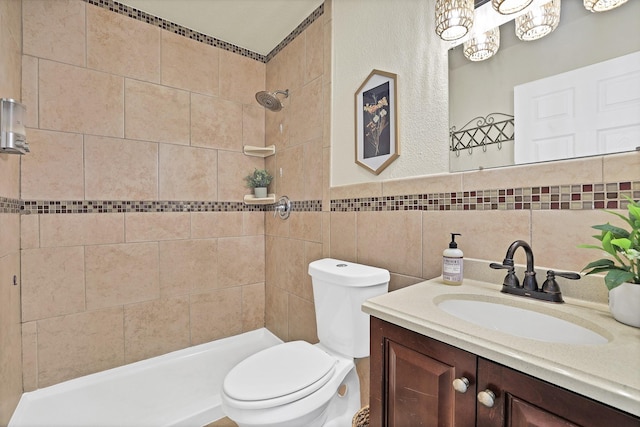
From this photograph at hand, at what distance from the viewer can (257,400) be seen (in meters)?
1.06

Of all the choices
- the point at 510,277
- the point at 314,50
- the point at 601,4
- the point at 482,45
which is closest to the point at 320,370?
the point at 510,277

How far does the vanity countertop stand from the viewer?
19.2 inches

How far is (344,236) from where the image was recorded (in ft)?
5.61

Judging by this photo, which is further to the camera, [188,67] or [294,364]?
[188,67]

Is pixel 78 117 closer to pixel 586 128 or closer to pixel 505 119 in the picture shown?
pixel 505 119

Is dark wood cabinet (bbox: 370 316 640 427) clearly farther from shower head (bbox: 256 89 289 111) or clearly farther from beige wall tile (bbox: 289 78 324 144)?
shower head (bbox: 256 89 289 111)

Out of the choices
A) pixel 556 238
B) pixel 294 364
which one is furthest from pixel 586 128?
pixel 294 364

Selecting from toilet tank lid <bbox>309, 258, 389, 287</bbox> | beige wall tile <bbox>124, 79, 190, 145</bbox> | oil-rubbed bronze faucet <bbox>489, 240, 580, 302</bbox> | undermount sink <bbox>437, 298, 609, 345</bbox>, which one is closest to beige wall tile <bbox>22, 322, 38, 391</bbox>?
beige wall tile <bbox>124, 79, 190, 145</bbox>

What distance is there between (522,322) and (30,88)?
2.61m

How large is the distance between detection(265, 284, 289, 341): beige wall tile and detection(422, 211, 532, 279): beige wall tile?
1.28 meters

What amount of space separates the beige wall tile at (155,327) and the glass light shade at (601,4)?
2.53 m

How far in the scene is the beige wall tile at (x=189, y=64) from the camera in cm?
208

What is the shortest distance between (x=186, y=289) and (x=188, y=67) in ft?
5.38

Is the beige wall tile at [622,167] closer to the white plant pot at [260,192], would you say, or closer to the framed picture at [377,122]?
the framed picture at [377,122]
